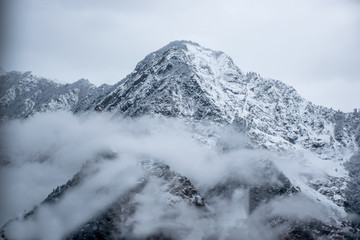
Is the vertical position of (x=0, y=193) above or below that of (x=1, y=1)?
below

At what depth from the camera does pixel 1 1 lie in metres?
46.4

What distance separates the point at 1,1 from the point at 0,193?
41709mm

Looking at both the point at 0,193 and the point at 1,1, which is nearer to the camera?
the point at 1,1

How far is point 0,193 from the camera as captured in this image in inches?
2921
